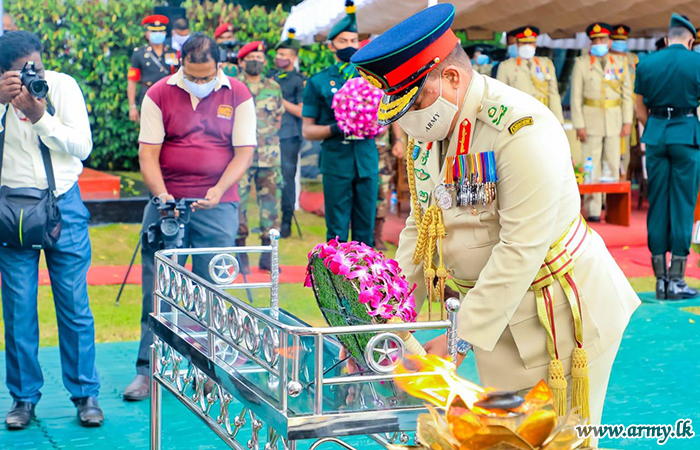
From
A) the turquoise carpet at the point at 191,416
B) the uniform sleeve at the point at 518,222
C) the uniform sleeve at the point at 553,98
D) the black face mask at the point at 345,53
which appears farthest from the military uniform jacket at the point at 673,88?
the uniform sleeve at the point at 518,222

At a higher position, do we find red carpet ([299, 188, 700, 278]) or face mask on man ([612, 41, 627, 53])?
face mask on man ([612, 41, 627, 53])

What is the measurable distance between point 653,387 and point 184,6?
292 inches

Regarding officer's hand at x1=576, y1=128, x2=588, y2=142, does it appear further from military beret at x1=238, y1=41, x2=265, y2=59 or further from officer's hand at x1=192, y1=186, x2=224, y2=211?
officer's hand at x1=192, y1=186, x2=224, y2=211

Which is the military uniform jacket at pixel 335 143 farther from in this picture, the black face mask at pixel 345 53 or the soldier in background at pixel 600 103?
the soldier in background at pixel 600 103

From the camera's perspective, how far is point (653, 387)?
213 inches

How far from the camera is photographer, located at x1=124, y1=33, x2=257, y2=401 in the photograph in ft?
17.5

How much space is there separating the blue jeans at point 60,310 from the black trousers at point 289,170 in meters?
5.62

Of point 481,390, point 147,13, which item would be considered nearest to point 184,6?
point 147,13

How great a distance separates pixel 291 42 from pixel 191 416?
622 cm

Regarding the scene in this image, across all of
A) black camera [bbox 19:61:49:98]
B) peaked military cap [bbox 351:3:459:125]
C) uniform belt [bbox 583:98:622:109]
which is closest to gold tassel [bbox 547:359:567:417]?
peaked military cap [bbox 351:3:459:125]

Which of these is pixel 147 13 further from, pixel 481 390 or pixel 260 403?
pixel 481 390

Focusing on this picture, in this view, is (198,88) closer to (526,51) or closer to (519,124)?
(519,124)

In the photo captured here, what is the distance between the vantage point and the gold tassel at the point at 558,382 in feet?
8.70

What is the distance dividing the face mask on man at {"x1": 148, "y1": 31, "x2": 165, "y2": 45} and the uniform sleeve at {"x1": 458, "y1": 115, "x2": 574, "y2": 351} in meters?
7.76
